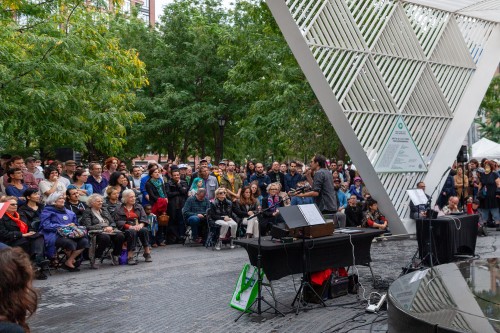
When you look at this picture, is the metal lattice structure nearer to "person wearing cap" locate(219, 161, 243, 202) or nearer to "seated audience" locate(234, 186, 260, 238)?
"seated audience" locate(234, 186, 260, 238)

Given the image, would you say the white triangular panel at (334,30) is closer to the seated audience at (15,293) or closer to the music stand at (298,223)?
the music stand at (298,223)

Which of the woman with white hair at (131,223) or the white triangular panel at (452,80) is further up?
the white triangular panel at (452,80)

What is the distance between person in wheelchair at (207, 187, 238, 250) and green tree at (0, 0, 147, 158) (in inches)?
157

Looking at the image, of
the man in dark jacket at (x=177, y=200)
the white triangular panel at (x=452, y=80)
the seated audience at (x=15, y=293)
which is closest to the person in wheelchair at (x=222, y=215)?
the man in dark jacket at (x=177, y=200)

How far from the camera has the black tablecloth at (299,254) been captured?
7.38 meters

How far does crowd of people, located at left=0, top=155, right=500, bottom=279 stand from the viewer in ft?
34.2

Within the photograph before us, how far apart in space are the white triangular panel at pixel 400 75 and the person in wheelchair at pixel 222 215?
479cm

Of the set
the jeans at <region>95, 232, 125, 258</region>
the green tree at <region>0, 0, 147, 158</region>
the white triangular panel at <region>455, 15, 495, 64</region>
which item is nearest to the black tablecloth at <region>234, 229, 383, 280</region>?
the jeans at <region>95, 232, 125, 258</region>

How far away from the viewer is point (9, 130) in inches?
504

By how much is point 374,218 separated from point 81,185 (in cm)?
715

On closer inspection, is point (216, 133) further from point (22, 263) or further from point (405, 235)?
point (22, 263)

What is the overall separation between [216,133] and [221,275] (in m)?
23.1

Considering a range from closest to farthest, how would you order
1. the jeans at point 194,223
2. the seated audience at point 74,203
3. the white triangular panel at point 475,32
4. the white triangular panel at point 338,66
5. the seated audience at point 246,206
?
the seated audience at point 74,203, the white triangular panel at point 338,66, the jeans at point 194,223, the seated audience at point 246,206, the white triangular panel at point 475,32

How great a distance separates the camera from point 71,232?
1050 centimetres
